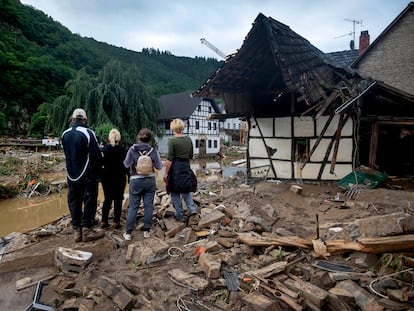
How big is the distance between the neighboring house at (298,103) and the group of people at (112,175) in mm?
4236

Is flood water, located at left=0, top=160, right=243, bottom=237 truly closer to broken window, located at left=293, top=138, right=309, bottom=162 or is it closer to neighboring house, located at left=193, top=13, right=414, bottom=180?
neighboring house, located at left=193, top=13, right=414, bottom=180

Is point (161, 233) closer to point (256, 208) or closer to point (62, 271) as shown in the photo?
point (62, 271)

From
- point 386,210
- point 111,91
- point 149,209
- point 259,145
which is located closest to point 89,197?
point 149,209

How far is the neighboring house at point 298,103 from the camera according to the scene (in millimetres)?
7555

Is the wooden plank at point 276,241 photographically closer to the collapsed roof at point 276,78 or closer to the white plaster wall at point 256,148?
the collapsed roof at point 276,78

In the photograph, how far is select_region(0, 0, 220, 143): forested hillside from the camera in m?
24.5

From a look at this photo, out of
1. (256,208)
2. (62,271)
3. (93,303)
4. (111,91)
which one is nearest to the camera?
(93,303)

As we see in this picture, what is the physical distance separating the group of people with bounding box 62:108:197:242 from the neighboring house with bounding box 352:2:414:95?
14545 mm

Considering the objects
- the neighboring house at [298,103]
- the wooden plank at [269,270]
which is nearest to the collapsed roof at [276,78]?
the neighboring house at [298,103]

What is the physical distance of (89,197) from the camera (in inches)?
161

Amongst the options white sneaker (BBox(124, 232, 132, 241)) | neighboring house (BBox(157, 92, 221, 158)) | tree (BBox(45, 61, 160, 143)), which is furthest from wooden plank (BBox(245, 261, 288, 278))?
neighboring house (BBox(157, 92, 221, 158))

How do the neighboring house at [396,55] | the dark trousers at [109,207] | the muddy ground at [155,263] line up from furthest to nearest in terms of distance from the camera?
the neighboring house at [396,55], the dark trousers at [109,207], the muddy ground at [155,263]

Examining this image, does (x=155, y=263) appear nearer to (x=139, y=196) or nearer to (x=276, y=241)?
(x=139, y=196)

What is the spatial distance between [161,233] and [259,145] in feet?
21.8
